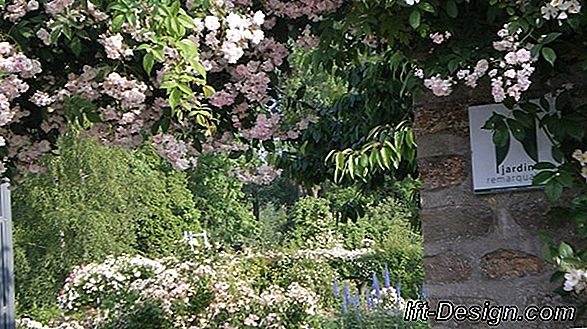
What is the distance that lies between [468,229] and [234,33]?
70 centimetres

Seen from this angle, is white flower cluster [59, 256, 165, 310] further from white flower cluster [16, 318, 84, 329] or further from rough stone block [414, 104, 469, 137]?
rough stone block [414, 104, 469, 137]

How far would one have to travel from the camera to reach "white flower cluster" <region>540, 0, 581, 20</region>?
4.55 ft

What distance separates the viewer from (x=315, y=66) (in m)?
1.97

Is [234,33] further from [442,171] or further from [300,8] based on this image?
[442,171]

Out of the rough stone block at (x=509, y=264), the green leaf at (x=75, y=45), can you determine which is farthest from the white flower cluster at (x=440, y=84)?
the green leaf at (x=75, y=45)

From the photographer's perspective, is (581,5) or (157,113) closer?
(581,5)

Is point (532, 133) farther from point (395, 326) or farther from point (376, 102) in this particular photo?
point (395, 326)

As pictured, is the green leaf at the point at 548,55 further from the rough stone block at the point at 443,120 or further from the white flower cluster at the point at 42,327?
the white flower cluster at the point at 42,327

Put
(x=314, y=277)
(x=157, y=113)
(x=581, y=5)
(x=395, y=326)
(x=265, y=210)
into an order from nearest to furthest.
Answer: (x=581, y=5) < (x=157, y=113) < (x=395, y=326) < (x=314, y=277) < (x=265, y=210)

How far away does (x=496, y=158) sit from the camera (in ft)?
5.43

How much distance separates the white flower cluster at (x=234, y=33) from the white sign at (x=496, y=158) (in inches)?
21.0

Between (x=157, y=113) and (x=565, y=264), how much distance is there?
1.05m

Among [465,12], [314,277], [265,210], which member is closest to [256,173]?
[465,12]

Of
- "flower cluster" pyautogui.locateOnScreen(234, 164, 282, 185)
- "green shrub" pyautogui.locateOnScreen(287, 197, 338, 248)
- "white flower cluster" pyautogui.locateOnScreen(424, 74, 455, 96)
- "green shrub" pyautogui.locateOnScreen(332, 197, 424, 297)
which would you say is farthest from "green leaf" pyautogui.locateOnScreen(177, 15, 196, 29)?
"green shrub" pyautogui.locateOnScreen(287, 197, 338, 248)
